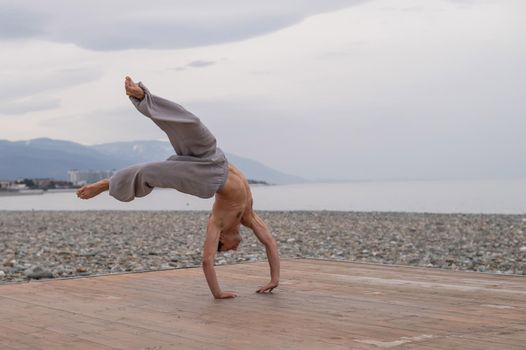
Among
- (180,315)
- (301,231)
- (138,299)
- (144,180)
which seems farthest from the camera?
(301,231)

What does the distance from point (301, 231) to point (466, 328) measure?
16.4m

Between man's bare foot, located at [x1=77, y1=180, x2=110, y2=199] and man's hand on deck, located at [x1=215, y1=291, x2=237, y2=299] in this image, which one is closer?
man's bare foot, located at [x1=77, y1=180, x2=110, y2=199]

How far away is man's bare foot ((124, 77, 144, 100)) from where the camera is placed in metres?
5.78

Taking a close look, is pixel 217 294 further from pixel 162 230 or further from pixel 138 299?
pixel 162 230

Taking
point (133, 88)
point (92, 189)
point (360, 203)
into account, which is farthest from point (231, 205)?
point (360, 203)

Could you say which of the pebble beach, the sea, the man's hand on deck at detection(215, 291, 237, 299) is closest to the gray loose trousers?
the man's hand on deck at detection(215, 291, 237, 299)

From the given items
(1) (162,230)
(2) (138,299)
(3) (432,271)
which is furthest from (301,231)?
(2) (138,299)

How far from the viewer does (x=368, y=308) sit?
5.46m

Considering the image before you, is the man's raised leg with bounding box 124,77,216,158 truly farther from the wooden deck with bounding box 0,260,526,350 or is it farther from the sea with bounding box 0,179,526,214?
the sea with bounding box 0,179,526,214

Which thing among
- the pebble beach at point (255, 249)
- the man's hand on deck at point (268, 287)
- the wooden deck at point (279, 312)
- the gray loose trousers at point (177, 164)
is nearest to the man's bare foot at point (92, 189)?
the gray loose trousers at point (177, 164)

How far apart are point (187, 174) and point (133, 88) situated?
0.77 meters

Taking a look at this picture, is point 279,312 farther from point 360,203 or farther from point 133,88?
point 360,203

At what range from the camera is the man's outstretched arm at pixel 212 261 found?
6.11 m

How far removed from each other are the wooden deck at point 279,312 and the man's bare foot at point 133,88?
1.62 m
